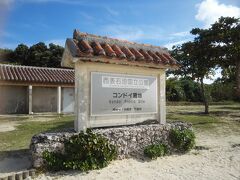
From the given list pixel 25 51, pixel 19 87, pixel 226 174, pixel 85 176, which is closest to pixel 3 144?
pixel 85 176

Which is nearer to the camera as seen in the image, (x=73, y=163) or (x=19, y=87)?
(x=73, y=163)

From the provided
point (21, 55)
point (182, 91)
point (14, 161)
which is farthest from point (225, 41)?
point (21, 55)

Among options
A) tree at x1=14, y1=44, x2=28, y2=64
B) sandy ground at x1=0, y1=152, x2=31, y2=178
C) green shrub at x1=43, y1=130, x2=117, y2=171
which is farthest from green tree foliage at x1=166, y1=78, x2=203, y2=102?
green shrub at x1=43, y1=130, x2=117, y2=171

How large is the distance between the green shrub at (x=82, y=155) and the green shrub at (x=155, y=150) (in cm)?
118

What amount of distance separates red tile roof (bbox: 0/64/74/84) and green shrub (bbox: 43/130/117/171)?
14.3m

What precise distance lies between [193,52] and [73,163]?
16.5 meters

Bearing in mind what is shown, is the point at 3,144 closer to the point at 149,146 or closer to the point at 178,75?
the point at 149,146

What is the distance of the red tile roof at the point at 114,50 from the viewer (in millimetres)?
6418

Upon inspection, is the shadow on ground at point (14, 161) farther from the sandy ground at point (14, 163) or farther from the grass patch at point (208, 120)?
the grass patch at point (208, 120)

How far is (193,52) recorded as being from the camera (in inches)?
805

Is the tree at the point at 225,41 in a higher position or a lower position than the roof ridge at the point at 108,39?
higher

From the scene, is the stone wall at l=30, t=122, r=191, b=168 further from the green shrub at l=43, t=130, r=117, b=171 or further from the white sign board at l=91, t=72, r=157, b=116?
the white sign board at l=91, t=72, r=157, b=116

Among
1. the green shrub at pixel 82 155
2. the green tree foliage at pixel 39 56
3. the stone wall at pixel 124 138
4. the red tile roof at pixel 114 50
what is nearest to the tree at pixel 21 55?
the green tree foliage at pixel 39 56

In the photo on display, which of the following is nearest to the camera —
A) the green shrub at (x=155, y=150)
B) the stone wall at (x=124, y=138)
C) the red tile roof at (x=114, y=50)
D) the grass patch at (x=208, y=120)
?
the stone wall at (x=124, y=138)
